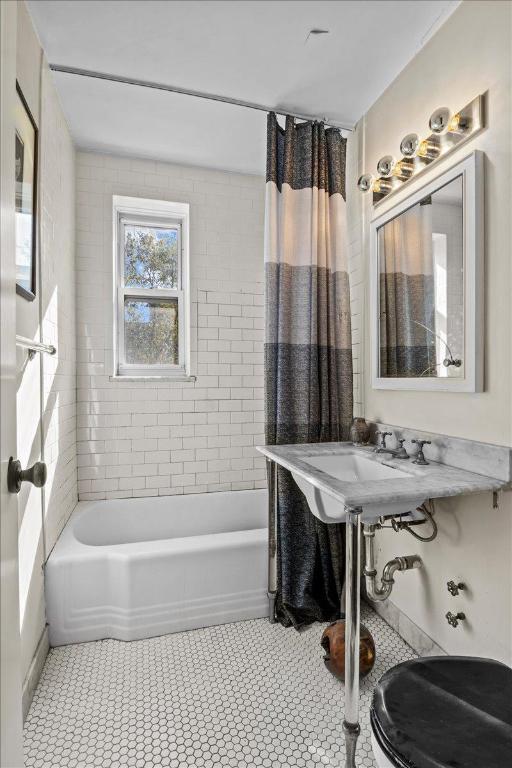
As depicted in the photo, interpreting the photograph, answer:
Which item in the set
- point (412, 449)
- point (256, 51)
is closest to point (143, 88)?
point (256, 51)

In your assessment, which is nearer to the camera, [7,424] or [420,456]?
[7,424]

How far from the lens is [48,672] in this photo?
173 centimetres

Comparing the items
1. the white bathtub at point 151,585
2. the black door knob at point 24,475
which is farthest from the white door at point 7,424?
the white bathtub at point 151,585

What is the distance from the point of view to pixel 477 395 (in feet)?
4.76

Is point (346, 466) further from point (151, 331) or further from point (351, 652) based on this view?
point (151, 331)

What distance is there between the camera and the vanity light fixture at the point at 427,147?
1.45 m

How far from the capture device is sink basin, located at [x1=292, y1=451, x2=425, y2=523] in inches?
52.7

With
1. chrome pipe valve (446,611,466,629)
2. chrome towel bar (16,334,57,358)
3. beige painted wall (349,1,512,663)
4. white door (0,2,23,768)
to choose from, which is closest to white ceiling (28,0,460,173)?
beige painted wall (349,1,512,663)

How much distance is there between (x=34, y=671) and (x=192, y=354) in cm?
179

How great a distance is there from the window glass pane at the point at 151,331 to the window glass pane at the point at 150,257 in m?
0.13

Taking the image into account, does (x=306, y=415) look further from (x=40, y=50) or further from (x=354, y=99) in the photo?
(x=40, y=50)

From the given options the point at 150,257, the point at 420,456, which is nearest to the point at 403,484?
the point at 420,456

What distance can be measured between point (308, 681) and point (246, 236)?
99.2 inches

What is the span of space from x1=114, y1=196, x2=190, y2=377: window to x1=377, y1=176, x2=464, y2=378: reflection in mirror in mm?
1352
